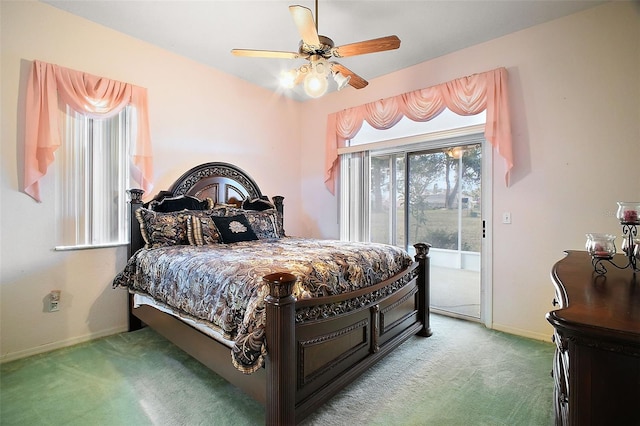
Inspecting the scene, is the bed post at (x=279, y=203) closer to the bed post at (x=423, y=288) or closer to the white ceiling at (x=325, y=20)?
the white ceiling at (x=325, y=20)

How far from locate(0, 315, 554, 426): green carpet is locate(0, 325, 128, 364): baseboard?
0.27 feet

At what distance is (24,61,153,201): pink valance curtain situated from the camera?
2436 mm

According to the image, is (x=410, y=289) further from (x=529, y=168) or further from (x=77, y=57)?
(x=77, y=57)

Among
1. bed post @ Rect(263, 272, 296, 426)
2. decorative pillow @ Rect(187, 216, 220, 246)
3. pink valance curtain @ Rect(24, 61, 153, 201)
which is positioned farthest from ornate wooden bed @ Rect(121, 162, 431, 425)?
pink valance curtain @ Rect(24, 61, 153, 201)

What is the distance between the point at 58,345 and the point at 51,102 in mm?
2105

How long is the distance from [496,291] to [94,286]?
3.97m

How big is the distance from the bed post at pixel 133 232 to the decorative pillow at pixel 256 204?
1.20 metres

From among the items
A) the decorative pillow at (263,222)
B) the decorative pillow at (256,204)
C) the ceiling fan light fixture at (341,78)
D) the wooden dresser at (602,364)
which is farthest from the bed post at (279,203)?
the wooden dresser at (602,364)

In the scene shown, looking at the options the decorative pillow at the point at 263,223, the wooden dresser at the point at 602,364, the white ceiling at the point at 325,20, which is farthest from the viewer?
the decorative pillow at the point at 263,223

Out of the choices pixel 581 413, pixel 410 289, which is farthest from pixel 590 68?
pixel 581 413

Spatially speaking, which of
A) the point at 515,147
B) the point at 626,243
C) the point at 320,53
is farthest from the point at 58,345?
the point at 515,147

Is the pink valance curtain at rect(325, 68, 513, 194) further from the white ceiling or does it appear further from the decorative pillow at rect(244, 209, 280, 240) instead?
the decorative pillow at rect(244, 209, 280, 240)

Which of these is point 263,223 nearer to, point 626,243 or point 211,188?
point 211,188

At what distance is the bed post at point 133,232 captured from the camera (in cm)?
291
